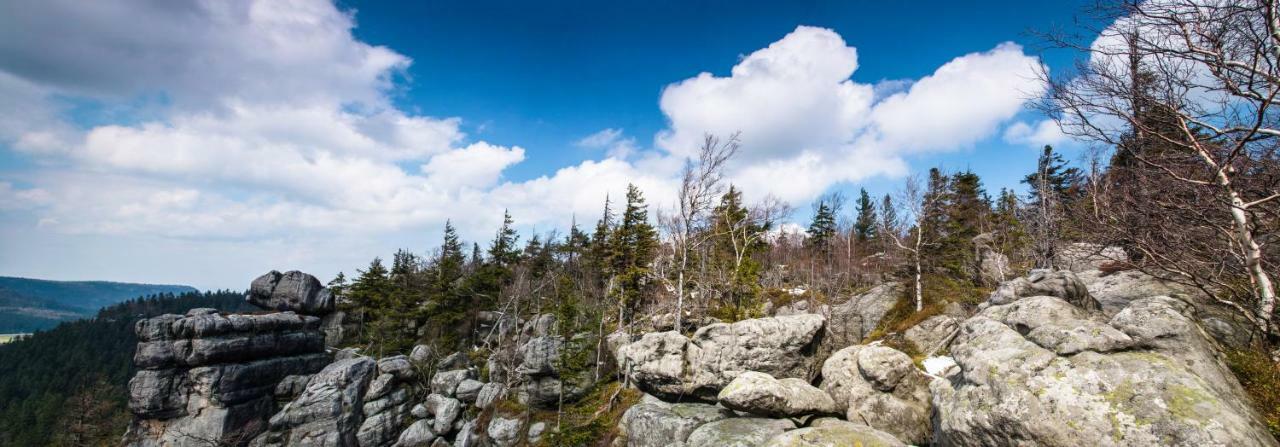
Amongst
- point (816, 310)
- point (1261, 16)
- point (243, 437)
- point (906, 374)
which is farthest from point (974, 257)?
point (243, 437)

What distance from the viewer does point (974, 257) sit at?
29.5 metres

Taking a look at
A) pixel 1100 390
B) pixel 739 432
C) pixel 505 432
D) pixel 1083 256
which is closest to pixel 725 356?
pixel 739 432

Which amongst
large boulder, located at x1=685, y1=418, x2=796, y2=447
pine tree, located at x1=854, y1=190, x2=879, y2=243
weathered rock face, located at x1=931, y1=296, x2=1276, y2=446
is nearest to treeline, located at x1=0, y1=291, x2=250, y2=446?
large boulder, located at x1=685, y1=418, x2=796, y2=447

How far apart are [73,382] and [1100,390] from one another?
435ft

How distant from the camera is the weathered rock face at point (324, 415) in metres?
29.8

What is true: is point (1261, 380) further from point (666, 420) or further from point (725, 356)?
point (666, 420)

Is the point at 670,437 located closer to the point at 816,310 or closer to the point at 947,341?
the point at 947,341

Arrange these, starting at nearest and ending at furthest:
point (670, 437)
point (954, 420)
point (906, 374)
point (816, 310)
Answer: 1. point (954, 420)
2. point (906, 374)
3. point (670, 437)
4. point (816, 310)

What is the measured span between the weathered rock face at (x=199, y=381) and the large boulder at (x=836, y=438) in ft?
141

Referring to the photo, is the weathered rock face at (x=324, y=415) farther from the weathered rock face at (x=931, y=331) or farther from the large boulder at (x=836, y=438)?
the weathered rock face at (x=931, y=331)

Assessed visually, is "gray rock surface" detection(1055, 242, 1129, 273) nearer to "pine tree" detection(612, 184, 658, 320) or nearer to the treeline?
"pine tree" detection(612, 184, 658, 320)

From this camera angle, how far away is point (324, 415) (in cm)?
3031

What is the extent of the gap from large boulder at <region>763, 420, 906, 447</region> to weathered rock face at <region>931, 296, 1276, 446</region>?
1.03m

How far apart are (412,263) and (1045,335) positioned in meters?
64.0
